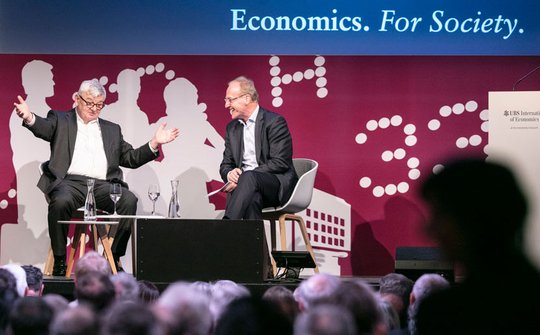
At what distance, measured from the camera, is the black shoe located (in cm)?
595

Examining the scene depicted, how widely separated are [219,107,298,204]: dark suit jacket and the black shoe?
1227 millimetres

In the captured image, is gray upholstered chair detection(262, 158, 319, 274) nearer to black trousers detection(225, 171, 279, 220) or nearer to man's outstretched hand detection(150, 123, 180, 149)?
black trousers detection(225, 171, 279, 220)

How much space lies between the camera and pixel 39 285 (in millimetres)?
3955

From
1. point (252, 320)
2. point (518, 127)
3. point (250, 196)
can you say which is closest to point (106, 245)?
point (250, 196)

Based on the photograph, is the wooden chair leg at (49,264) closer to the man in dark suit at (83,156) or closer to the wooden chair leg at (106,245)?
the man in dark suit at (83,156)

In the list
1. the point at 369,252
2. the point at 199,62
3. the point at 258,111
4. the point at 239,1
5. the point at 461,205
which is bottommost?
the point at 369,252

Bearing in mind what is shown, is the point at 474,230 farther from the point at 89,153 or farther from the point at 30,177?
the point at 30,177

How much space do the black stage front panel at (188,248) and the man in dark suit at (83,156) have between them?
40.7 inches

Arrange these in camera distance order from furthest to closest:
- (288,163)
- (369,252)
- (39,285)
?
(369,252)
(288,163)
(39,285)

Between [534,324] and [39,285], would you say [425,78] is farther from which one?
[534,324]

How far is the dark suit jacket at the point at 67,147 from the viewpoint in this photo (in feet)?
20.9

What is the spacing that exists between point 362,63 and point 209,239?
2673 mm

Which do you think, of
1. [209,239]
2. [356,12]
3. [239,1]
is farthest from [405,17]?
[209,239]

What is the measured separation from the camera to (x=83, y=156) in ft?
21.3
